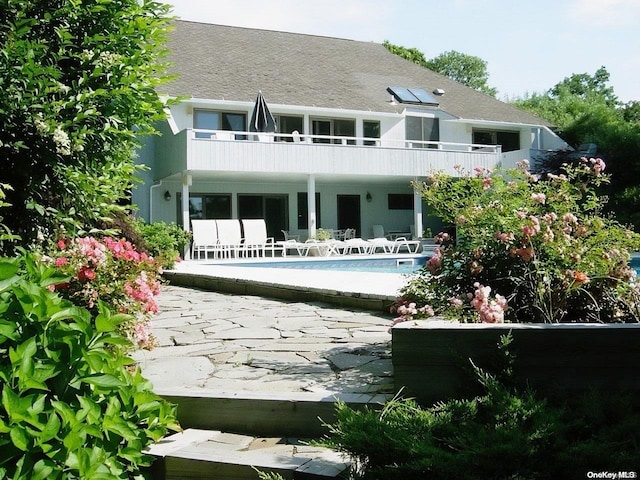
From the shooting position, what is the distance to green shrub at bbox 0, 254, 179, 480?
2023 millimetres

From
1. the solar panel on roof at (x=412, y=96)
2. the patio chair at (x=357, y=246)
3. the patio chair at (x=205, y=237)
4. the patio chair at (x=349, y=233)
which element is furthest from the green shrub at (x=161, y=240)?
the solar panel on roof at (x=412, y=96)

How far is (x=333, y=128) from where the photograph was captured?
73.8 ft

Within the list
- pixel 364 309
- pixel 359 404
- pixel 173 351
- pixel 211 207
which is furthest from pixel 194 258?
pixel 359 404

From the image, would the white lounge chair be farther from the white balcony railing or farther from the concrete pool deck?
the concrete pool deck

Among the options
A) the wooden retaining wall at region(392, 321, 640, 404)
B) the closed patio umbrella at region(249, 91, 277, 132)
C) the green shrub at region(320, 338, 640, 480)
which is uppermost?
the closed patio umbrella at region(249, 91, 277, 132)

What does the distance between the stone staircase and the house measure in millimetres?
15413

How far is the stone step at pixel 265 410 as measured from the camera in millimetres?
3145

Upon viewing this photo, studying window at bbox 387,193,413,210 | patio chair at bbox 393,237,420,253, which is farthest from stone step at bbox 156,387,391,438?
window at bbox 387,193,413,210

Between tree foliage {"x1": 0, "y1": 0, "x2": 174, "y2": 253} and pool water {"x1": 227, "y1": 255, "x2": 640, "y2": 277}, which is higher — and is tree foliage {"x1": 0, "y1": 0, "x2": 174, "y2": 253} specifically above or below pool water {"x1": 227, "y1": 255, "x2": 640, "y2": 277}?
above

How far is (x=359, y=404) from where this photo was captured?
3.13 m

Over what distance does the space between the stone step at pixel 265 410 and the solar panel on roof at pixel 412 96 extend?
21.3 m

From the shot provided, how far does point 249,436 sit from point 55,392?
123 centimetres

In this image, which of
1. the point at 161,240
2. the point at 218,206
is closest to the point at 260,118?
the point at 218,206

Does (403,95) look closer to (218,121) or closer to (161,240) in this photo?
(218,121)
